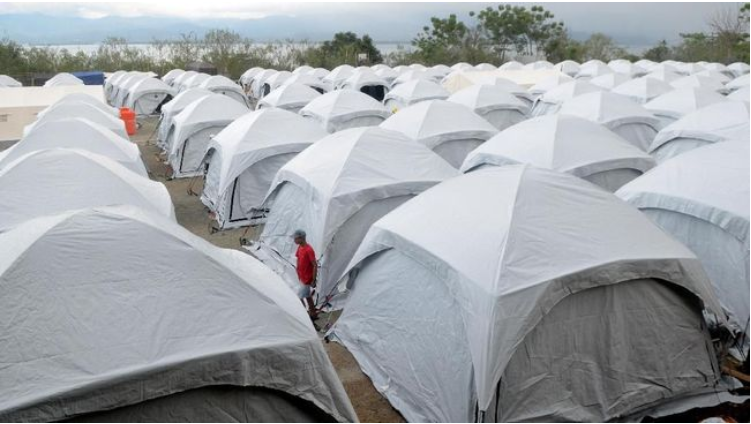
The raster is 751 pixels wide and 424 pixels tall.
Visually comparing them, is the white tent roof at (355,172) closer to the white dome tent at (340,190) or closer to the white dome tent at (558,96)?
the white dome tent at (340,190)

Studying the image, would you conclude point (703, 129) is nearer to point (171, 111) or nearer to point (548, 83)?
point (548, 83)

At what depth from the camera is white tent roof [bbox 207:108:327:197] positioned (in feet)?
37.5

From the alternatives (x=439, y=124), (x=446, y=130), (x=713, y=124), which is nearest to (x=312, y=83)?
(x=439, y=124)

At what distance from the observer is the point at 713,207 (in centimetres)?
685

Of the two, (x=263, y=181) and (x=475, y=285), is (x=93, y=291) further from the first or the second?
(x=263, y=181)

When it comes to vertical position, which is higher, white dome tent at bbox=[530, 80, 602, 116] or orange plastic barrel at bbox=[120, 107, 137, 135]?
white dome tent at bbox=[530, 80, 602, 116]

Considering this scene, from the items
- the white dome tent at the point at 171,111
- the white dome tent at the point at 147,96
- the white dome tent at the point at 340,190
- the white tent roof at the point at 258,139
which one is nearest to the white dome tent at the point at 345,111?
the white tent roof at the point at 258,139

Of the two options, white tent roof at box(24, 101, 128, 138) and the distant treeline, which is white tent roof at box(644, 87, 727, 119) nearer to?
white tent roof at box(24, 101, 128, 138)

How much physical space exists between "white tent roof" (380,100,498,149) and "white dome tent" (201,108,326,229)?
6.50 feet

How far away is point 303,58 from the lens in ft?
156

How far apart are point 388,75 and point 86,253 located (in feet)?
105

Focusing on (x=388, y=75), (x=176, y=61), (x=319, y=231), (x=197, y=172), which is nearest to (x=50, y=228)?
(x=319, y=231)

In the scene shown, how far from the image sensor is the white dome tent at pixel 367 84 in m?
28.9

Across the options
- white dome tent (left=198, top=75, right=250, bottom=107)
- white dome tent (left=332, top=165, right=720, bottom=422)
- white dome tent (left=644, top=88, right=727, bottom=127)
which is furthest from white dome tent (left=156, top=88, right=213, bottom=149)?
white dome tent (left=332, top=165, right=720, bottom=422)
